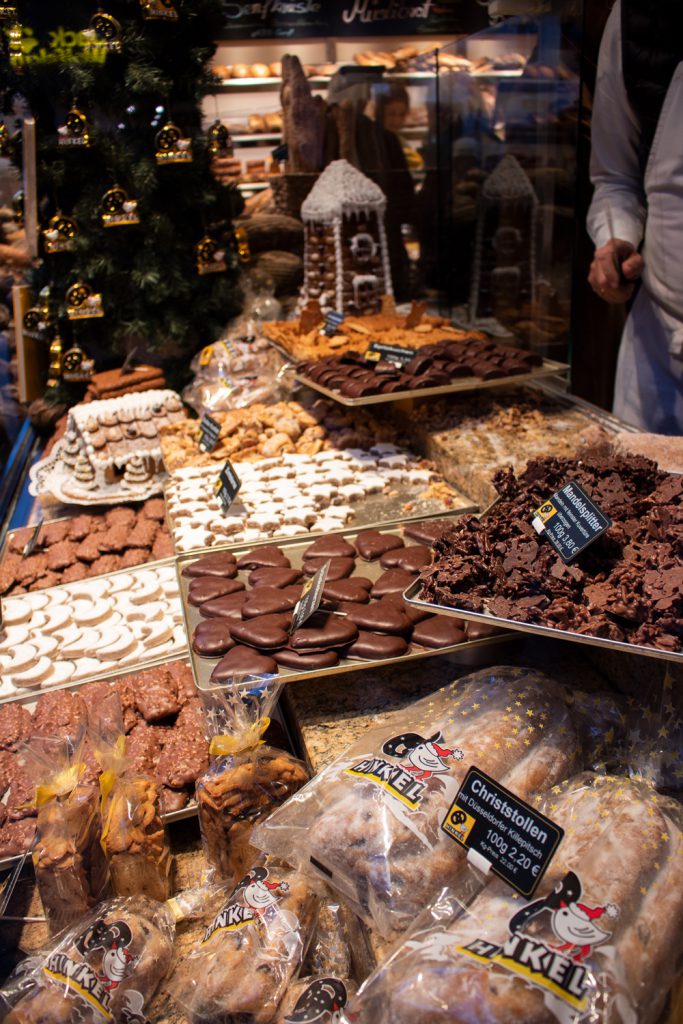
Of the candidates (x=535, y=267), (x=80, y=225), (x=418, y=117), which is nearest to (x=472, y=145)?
(x=418, y=117)

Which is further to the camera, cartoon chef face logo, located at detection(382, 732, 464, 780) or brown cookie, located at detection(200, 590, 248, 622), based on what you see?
brown cookie, located at detection(200, 590, 248, 622)

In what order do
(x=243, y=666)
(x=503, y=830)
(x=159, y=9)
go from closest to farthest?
(x=503, y=830), (x=243, y=666), (x=159, y=9)

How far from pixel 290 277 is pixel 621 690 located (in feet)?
14.1

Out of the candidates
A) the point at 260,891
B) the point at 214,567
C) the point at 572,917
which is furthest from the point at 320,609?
the point at 572,917

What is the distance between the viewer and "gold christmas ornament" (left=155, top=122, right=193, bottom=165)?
432 cm

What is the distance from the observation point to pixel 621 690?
189 cm

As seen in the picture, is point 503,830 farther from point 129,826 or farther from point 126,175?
point 126,175

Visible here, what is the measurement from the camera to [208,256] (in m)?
4.74

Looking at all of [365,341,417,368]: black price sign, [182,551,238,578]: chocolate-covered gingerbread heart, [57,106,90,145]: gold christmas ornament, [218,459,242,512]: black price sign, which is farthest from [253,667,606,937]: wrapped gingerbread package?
[57,106,90,145]: gold christmas ornament

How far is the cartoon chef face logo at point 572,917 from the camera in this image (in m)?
1.05

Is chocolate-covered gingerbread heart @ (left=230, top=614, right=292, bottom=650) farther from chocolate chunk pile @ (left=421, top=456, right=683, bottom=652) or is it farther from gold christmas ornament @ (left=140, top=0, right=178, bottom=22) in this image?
gold christmas ornament @ (left=140, top=0, right=178, bottom=22)

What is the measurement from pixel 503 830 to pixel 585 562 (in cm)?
70

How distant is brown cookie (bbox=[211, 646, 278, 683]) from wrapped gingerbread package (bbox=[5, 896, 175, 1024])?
52 cm

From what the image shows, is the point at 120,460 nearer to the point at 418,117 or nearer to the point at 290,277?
the point at 290,277
